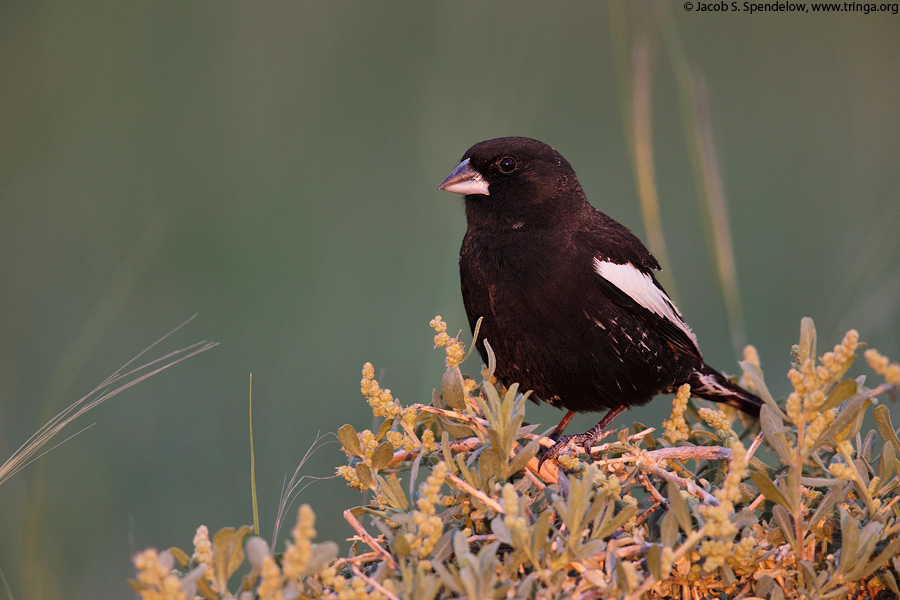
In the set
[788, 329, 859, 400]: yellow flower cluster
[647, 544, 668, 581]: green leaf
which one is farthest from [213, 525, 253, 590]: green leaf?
[788, 329, 859, 400]: yellow flower cluster

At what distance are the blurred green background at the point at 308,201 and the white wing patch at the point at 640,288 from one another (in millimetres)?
427

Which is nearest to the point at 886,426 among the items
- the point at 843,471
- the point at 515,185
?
the point at 843,471

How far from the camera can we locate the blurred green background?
3.21 m

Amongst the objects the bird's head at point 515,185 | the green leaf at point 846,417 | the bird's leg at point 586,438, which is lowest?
the bird's leg at point 586,438

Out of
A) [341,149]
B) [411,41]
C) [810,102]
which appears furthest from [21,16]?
[810,102]

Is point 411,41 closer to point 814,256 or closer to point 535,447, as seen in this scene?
point 814,256

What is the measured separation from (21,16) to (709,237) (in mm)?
3250

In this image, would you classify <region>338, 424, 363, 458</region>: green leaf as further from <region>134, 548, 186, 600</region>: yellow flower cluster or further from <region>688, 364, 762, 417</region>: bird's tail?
<region>688, 364, 762, 417</region>: bird's tail

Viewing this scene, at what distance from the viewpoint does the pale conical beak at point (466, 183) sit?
2422 millimetres

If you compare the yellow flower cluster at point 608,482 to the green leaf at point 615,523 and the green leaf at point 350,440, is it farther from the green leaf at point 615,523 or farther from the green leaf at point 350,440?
the green leaf at point 350,440

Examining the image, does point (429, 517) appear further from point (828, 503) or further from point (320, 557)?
point (828, 503)

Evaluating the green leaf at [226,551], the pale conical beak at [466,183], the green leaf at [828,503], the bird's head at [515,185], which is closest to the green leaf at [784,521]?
the green leaf at [828,503]

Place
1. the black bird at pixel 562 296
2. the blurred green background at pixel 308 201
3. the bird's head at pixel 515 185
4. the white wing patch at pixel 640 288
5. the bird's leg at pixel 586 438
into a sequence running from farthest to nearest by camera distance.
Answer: the blurred green background at pixel 308 201 < the bird's head at pixel 515 185 < the white wing patch at pixel 640 288 < the black bird at pixel 562 296 < the bird's leg at pixel 586 438

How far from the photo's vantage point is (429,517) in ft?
3.40
